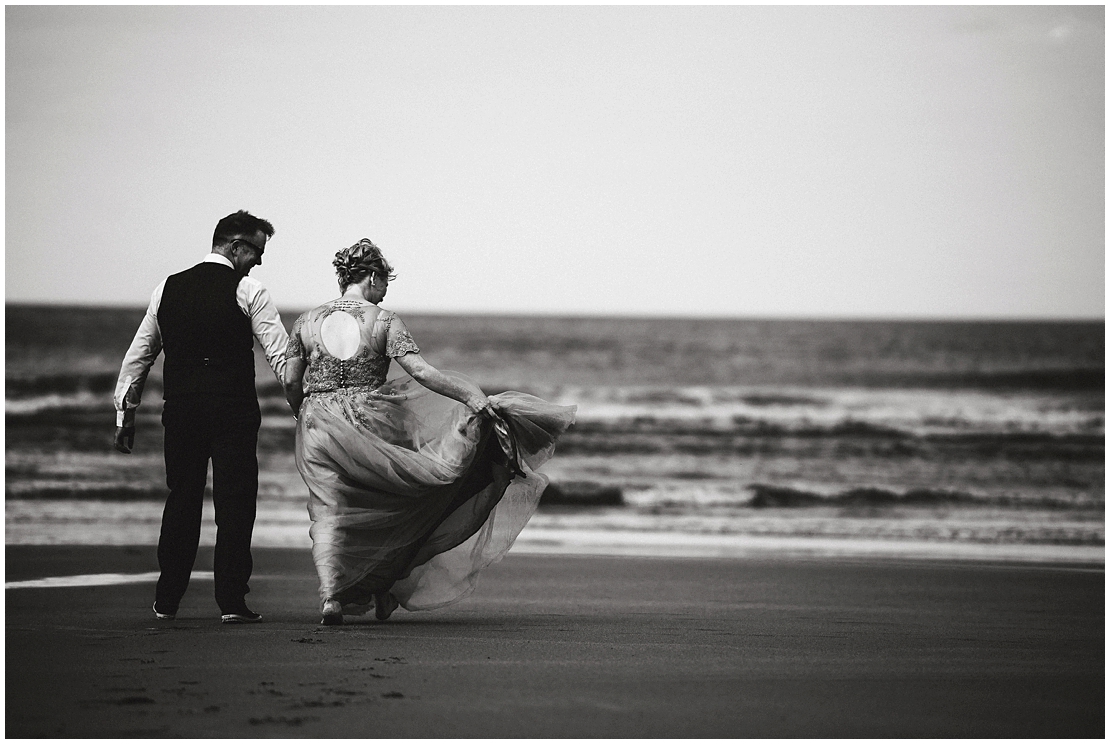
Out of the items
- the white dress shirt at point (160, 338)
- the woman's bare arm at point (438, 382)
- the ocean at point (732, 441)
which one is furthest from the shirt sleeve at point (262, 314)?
the ocean at point (732, 441)

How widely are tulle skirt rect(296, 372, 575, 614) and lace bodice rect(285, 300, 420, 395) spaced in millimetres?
59

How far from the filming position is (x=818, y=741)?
131 inches

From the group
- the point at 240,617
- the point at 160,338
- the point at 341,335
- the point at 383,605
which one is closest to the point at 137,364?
the point at 160,338

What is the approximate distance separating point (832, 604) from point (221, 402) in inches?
119

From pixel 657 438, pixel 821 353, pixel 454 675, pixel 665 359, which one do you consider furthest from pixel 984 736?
pixel 821 353

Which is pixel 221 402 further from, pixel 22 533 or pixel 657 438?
pixel 657 438

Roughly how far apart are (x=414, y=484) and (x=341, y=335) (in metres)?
0.69

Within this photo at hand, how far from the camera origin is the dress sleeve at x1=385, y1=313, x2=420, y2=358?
5.19 metres

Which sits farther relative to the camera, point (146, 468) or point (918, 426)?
point (918, 426)

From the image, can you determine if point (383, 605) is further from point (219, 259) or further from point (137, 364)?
point (219, 259)

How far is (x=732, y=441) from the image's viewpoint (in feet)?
65.3

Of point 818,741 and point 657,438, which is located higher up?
point 818,741

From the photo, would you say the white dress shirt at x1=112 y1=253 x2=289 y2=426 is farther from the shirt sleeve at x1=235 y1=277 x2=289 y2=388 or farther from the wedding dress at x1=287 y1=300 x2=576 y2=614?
the wedding dress at x1=287 y1=300 x2=576 y2=614

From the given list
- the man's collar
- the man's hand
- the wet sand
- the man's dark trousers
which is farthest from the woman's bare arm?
the man's hand
